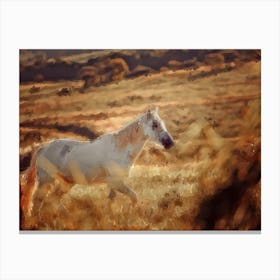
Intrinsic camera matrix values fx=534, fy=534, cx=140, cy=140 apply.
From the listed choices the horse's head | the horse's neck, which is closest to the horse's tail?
the horse's neck

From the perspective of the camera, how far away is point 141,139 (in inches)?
171

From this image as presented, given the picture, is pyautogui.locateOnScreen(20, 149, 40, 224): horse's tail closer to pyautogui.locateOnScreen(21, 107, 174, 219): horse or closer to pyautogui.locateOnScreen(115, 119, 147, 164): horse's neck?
pyautogui.locateOnScreen(21, 107, 174, 219): horse

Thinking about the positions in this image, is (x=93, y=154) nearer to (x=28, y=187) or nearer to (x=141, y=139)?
(x=141, y=139)

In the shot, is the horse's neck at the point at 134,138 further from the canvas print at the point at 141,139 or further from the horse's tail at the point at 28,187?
the horse's tail at the point at 28,187

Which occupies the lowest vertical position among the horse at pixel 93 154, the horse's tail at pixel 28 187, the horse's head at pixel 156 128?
the horse's tail at pixel 28 187

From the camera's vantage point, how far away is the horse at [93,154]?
4344 millimetres

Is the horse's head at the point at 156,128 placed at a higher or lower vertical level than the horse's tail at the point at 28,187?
higher

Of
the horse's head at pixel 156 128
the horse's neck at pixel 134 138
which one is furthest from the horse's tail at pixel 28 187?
the horse's head at pixel 156 128

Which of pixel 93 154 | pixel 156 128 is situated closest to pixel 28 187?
pixel 93 154

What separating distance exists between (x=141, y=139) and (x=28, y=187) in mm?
999

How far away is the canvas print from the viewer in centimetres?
433
